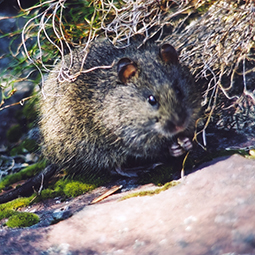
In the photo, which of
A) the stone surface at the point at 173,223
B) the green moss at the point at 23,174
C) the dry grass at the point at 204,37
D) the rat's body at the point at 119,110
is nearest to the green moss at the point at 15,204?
the rat's body at the point at 119,110

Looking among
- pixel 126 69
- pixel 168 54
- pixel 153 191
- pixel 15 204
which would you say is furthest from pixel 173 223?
pixel 15 204

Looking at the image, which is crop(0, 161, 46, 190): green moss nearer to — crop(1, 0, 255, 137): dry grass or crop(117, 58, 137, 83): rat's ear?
crop(1, 0, 255, 137): dry grass

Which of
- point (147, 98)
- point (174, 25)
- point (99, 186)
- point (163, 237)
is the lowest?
point (99, 186)

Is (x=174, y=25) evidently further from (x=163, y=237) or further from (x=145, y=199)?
(x=163, y=237)

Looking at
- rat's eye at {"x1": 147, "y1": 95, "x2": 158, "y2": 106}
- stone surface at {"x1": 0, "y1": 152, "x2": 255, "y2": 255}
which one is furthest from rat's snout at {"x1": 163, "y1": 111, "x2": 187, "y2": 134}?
stone surface at {"x1": 0, "y1": 152, "x2": 255, "y2": 255}

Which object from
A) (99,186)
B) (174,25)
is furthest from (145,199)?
(174,25)

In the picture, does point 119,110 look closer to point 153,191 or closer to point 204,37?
point 153,191

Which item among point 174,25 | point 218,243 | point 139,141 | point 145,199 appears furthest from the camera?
point 174,25
